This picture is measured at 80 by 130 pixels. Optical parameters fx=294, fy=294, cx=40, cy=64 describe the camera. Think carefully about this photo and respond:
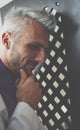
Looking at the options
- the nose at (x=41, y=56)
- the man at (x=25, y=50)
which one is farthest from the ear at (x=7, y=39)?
the nose at (x=41, y=56)

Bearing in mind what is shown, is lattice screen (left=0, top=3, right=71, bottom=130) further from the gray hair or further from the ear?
the ear

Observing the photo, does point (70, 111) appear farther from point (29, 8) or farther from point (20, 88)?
point (29, 8)

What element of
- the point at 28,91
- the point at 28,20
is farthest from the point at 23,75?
the point at 28,20

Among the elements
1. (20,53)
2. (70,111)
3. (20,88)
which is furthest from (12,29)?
(70,111)

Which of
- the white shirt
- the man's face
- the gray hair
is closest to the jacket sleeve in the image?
the white shirt

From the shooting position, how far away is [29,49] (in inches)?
36.7

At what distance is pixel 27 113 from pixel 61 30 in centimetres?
28

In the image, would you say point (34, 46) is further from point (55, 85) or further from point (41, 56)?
point (55, 85)

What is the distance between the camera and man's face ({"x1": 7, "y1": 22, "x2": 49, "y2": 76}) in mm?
930

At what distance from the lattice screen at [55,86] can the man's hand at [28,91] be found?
0.03 meters

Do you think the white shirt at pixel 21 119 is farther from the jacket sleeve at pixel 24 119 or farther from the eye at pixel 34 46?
the eye at pixel 34 46

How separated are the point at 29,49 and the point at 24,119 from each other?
0.22 metres

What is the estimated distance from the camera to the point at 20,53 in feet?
3.06

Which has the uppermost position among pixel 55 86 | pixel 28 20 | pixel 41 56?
pixel 28 20
